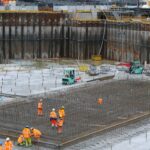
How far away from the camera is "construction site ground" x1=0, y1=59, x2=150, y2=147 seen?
2580 cm

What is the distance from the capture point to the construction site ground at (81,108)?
2580 cm

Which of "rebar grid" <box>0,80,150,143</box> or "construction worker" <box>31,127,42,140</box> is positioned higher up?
"construction worker" <box>31,127,42,140</box>

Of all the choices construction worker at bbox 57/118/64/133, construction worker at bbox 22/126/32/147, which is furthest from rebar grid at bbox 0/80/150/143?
construction worker at bbox 22/126/32/147

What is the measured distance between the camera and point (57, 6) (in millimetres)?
68375

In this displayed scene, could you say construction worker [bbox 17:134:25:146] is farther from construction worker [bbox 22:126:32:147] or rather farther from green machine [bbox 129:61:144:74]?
green machine [bbox 129:61:144:74]

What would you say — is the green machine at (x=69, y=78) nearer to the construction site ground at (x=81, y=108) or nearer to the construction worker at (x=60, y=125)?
the construction site ground at (x=81, y=108)

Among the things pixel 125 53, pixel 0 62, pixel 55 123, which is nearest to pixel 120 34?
pixel 125 53

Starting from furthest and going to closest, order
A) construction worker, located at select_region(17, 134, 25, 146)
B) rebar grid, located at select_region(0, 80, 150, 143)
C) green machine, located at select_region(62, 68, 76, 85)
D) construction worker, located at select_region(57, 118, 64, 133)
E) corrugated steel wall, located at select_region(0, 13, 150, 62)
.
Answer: corrugated steel wall, located at select_region(0, 13, 150, 62), green machine, located at select_region(62, 68, 76, 85), rebar grid, located at select_region(0, 80, 150, 143), construction worker, located at select_region(57, 118, 64, 133), construction worker, located at select_region(17, 134, 25, 146)

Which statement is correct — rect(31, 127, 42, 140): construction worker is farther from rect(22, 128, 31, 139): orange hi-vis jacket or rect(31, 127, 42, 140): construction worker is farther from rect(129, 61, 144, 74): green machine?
rect(129, 61, 144, 74): green machine

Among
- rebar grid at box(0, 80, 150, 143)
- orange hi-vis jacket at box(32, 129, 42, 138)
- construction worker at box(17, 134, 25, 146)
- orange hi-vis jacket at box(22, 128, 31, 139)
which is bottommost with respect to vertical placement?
rebar grid at box(0, 80, 150, 143)

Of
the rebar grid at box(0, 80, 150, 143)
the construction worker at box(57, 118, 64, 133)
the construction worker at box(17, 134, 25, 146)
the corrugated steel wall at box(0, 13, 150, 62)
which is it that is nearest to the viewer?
the construction worker at box(17, 134, 25, 146)

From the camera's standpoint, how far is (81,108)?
30953 millimetres

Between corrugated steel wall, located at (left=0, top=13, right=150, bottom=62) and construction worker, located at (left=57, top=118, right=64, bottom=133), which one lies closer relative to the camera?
construction worker, located at (left=57, top=118, right=64, bottom=133)

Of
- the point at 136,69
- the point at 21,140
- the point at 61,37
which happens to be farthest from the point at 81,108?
the point at 61,37
